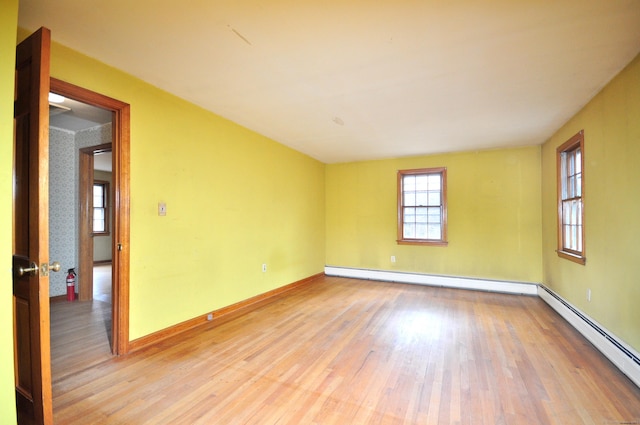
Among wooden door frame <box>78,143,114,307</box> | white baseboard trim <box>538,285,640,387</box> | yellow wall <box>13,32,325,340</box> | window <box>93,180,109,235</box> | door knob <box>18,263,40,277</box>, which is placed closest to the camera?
door knob <box>18,263,40,277</box>

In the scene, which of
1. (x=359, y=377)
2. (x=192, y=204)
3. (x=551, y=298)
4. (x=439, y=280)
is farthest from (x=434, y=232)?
(x=192, y=204)

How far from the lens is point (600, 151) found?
9.14ft

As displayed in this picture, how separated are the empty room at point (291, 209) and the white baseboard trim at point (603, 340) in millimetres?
26

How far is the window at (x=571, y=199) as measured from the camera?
128 inches

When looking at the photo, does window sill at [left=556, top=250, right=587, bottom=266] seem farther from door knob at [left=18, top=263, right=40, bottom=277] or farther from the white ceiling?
door knob at [left=18, top=263, right=40, bottom=277]

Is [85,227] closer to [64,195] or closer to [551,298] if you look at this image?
[64,195]

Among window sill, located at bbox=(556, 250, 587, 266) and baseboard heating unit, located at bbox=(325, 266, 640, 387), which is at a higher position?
window sill, located at bbox=(556, 250, 587, 266)

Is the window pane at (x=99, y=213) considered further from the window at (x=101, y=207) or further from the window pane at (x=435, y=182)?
the window pane at (x=435, y=182)

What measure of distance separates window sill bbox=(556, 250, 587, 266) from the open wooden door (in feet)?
15.4

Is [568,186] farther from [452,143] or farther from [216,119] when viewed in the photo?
[216,119]

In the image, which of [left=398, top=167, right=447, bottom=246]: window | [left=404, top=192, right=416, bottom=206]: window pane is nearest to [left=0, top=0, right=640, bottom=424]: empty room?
[left=398, top=167, right=447, bottom=246]: window

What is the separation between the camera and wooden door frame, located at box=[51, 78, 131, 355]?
2514 mm

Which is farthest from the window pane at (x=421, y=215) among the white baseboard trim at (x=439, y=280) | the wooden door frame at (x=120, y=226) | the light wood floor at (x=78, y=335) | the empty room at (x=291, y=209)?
the light wood floor at (x=78, y=335)

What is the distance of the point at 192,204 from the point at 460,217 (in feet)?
14.6
